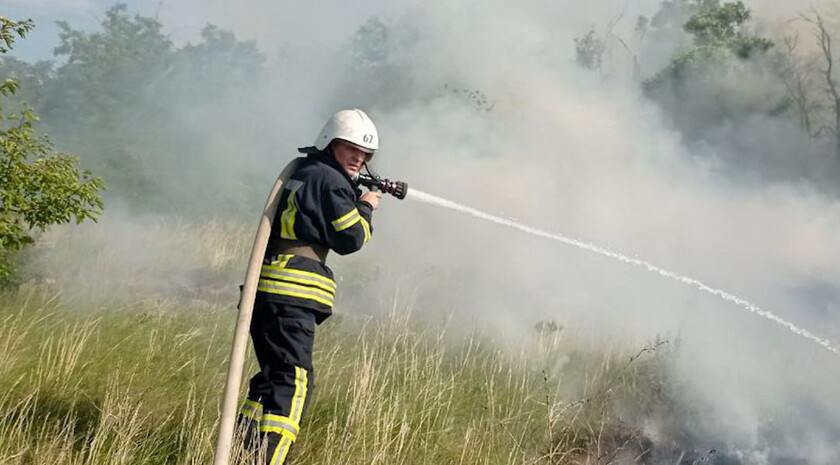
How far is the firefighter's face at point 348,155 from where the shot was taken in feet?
11.0

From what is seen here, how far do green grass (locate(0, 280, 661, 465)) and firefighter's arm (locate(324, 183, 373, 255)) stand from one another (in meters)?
0.81

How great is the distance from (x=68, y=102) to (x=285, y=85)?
12.3 feet

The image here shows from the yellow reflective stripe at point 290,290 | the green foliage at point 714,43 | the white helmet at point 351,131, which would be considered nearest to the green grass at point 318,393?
the yellow reflective stripe at point 290,290

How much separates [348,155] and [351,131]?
0.12 meters

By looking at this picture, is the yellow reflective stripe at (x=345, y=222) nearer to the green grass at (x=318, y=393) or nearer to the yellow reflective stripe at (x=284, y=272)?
the yellow reflective stripe at (x=284, y=272)

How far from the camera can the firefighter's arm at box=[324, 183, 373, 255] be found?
10.3 feet

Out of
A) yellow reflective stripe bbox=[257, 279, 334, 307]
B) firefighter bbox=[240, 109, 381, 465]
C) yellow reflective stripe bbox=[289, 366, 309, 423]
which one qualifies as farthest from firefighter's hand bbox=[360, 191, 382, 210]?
yellow reflective stripe bbox=[289, 366, 309, 423]

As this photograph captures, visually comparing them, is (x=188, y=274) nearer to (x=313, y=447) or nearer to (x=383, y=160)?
(x=383, y=160)

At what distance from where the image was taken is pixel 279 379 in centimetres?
312

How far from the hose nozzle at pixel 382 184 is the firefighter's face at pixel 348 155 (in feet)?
0.23

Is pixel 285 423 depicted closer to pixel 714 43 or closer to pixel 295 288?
pixel 295 288

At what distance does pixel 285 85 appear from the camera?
13969 mm

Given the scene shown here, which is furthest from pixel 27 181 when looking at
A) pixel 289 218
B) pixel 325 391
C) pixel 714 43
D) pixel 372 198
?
pixel 714 43

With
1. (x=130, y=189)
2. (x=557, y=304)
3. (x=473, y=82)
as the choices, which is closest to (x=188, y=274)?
(x=130, y=189)
